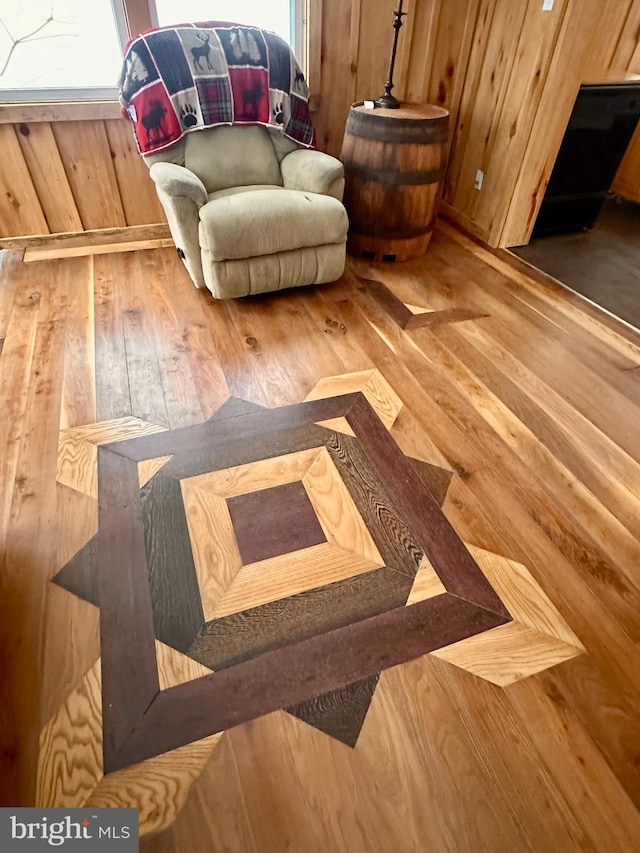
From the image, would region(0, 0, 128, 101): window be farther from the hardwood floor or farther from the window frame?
the hardwood floor

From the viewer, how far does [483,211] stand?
2811 millimetres

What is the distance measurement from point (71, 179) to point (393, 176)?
5.43ft

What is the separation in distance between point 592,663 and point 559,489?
1.71ft

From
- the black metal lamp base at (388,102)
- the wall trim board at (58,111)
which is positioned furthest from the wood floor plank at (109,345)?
the black metal lamp base at (388,102)

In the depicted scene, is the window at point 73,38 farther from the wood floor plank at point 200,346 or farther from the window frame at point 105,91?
the wood floor plank at point 200,346

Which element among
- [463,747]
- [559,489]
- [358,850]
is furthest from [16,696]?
[559,489]

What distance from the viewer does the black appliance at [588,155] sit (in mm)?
2402

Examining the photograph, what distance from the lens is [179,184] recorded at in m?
1.94

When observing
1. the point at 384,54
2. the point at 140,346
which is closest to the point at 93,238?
the point at 140,346

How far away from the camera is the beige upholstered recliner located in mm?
1973

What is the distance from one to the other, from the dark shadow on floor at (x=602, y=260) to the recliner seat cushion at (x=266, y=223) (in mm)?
1229

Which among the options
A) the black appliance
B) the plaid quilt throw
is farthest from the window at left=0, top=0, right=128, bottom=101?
→ the black appliance

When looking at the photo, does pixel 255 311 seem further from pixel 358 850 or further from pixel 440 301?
pixel 358 850

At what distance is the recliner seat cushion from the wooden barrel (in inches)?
13.7
